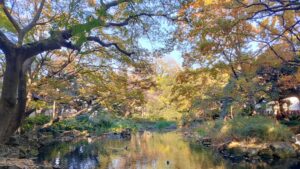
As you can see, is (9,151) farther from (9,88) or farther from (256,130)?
→ (256,130)

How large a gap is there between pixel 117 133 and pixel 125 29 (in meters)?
21.6

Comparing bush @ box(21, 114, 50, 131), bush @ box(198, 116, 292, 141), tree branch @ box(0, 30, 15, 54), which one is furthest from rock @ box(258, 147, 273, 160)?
bush @ box(21, 114, 50, 131)

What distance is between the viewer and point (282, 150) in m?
13.6

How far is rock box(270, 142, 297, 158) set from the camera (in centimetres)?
1350

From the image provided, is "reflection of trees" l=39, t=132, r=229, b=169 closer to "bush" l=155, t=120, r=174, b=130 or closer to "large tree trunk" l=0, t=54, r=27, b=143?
"large tree trunk" l=0, t=54, r=27, b=143

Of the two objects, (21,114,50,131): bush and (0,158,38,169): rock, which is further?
(21,114,50,131): bush

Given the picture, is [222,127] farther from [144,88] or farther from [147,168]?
[147,168]

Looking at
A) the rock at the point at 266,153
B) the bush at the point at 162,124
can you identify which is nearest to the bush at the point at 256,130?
the rock at the point at 266,153

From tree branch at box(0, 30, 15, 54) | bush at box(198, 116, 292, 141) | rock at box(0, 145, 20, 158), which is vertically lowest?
rock at box(0, 145, 20, 158)

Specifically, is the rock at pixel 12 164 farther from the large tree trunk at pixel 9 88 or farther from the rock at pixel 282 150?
the rock at pixel 282 150

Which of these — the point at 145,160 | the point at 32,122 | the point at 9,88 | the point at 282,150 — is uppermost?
the point at 9,88

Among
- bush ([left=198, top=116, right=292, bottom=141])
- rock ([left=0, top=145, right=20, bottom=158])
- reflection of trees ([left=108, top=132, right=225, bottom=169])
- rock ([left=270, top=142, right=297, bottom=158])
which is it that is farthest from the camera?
bush ([left=198, top=116, right=292, bottom=141])

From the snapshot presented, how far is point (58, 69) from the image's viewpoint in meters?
14.6

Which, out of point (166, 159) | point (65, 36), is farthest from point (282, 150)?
point (65, 36)
